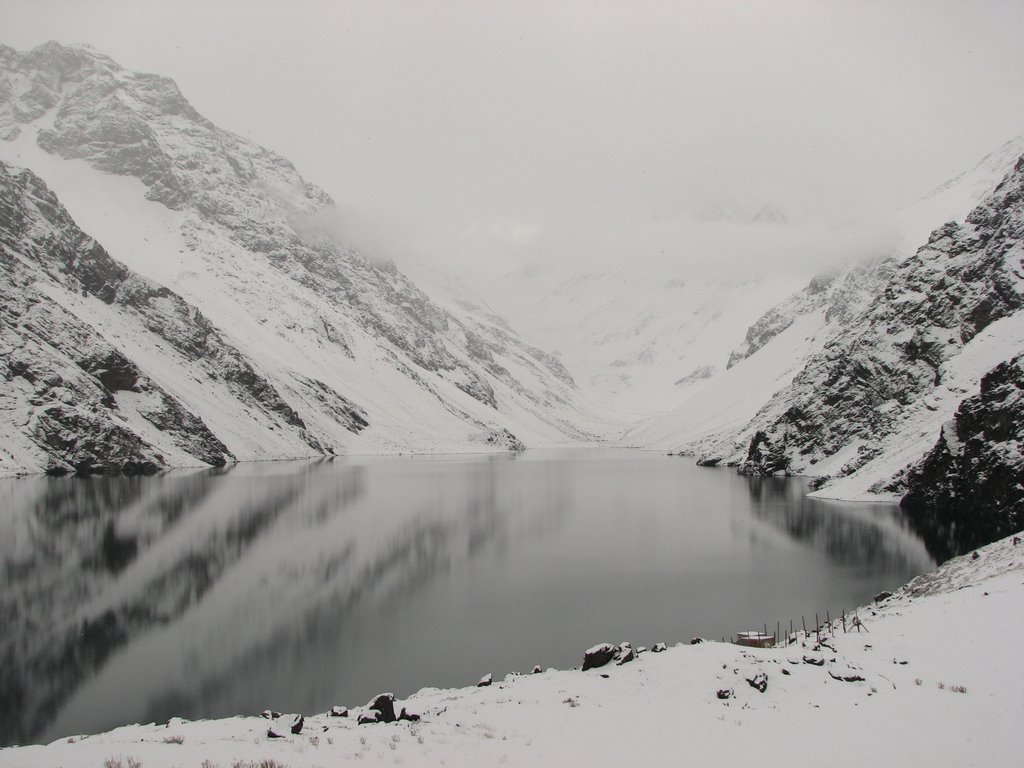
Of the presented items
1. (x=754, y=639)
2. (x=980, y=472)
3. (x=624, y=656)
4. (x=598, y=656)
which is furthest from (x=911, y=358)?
(x=598, y=656)

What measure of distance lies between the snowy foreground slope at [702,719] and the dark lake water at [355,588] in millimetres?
4708

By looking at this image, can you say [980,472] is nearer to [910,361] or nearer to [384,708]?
[910,361]

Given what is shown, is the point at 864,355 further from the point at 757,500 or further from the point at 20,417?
the point at 20,417

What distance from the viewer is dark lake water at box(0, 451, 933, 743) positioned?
84.8 feet

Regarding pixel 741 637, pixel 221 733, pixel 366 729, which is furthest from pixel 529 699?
pixel 741 637

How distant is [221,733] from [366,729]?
3.71m

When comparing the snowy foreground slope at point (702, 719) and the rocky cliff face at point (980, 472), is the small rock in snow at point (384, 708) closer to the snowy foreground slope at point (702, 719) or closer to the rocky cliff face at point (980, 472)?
the snowy foreground slope at point (702, 719)

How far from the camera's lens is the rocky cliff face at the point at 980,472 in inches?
1957

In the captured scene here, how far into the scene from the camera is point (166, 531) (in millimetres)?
55188

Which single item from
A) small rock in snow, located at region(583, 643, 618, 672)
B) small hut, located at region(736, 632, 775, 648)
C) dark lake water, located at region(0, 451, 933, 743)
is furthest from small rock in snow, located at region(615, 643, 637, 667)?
small hut, located at region(736, 632, 775, 648)

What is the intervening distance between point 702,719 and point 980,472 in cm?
4813

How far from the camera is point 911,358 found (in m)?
92.6

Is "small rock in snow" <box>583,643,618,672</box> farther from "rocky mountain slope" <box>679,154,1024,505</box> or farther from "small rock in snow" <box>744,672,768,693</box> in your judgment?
"rocky mountain slope" <box>679,154,1024,505</box>

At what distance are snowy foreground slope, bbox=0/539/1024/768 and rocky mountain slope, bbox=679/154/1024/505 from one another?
56.9 meters
